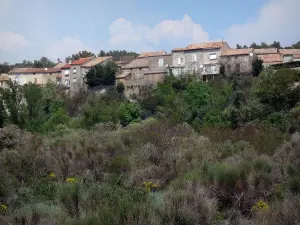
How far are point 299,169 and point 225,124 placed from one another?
761 inches

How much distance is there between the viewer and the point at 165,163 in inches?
710

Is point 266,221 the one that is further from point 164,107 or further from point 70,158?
point 164,107

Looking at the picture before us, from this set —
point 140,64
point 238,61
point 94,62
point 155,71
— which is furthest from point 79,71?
point 238,61

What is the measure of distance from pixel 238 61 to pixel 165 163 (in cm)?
3277

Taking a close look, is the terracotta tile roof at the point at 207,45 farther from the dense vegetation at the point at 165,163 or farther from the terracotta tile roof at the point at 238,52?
the dense vegetation at the point at 165,163

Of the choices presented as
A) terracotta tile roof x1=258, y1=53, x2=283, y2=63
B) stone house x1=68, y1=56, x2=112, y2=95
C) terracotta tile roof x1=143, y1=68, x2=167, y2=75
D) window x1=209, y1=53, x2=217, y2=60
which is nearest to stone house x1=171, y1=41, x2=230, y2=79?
window x1=209, y1=53, x2=217, y2=60

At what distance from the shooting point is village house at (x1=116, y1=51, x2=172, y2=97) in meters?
53.3

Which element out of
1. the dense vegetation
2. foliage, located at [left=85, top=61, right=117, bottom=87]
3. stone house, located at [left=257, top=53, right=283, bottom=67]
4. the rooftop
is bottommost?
the dense vegetation

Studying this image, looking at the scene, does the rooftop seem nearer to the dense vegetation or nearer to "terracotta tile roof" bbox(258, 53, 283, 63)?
"terracotta tile roof" bbox(258, 53, 283, 63)

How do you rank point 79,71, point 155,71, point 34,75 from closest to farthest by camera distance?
point 155,71 < point 79,71 < point 34,75

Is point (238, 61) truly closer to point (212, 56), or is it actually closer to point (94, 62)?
point (212, 56)

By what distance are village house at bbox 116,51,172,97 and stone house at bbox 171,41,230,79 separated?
1.50 meters

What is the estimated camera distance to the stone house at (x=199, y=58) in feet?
167

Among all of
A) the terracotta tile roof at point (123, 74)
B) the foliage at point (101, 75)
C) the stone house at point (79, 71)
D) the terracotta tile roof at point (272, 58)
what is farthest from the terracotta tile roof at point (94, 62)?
the terracotta tile roof at point (272, 58)
